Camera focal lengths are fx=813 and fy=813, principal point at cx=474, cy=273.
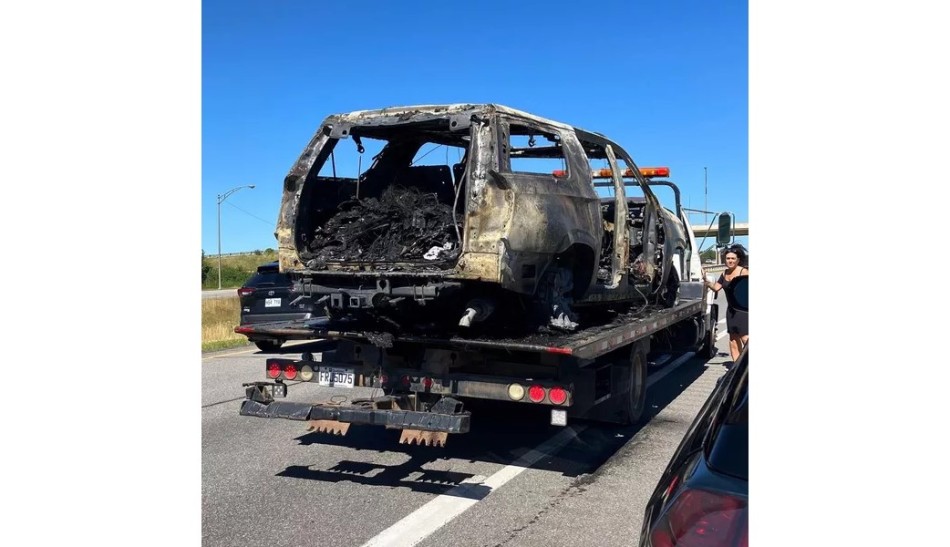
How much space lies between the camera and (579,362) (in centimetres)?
580

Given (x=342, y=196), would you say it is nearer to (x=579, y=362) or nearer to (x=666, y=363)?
(x=579, y=362)

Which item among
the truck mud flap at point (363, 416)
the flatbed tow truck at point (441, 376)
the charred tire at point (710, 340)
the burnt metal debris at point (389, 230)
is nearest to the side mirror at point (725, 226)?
the charred tire at point (710, 340)

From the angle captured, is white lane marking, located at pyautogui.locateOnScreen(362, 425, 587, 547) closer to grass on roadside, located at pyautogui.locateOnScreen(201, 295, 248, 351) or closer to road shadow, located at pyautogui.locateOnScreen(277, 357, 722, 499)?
road shadow, located at pyautogui.locateOnScreen(277, 357, 722, 499)

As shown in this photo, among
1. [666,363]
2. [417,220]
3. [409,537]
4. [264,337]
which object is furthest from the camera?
[666,363]

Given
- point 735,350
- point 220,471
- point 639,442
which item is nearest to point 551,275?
point 639,442

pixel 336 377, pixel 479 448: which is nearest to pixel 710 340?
pixel 479 448

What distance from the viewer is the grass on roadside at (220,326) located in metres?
15.2

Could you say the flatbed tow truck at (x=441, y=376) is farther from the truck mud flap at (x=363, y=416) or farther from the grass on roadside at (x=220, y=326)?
the grass on roadside at (x=220, y=326)

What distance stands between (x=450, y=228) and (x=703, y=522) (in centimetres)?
454

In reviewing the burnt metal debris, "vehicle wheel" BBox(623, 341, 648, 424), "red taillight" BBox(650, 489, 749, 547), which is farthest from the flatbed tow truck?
"red taillight" BBox(650, 489, 749, 547)

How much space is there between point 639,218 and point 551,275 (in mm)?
3482

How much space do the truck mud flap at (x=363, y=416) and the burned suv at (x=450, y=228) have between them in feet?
2.32

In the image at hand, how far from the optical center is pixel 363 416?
556cm

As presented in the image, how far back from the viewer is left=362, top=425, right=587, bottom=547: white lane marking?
4578mm
